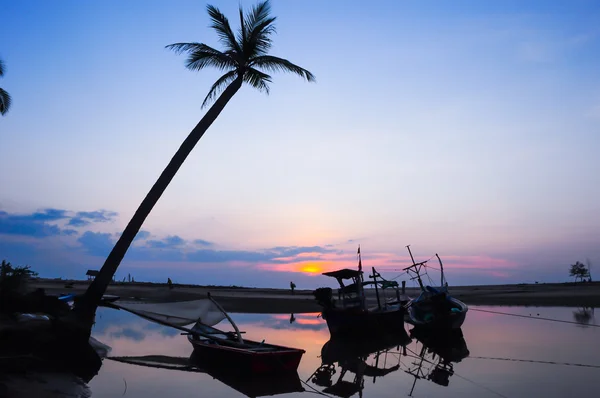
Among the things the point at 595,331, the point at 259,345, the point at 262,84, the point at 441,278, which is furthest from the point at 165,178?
the point at 595,331

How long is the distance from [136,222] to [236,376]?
6553 millimetres

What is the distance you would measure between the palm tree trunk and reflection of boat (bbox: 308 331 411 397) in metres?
8.18

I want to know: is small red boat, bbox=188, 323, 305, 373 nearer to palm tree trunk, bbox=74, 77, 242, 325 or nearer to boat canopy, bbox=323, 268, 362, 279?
palm tree trunk, bbox=74, 77, 242, 325

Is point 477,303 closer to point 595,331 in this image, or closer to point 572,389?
point 595,331

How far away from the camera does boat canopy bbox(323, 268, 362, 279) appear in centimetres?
2677

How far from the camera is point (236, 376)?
16.3m

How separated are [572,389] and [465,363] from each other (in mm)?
5290

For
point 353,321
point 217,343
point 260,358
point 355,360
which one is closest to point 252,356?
point 260,358

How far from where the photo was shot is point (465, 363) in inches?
758

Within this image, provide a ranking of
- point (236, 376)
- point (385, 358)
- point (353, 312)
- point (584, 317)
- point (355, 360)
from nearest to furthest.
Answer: point (236, 376)
point (355, 360)
point (385, 358)
point (353, 312)
point (584, 317)

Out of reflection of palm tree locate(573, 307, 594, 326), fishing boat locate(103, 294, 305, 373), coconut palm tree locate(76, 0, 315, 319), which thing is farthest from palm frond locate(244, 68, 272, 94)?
reflection of palm tree locate(573, 307, 594, 326)

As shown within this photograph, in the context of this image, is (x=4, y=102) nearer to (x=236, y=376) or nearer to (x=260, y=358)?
(x=236, y=376)

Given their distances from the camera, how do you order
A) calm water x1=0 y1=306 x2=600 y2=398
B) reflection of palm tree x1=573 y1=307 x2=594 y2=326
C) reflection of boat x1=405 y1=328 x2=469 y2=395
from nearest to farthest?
1. calm water x1=0 y1=306 x2=600 y2=398
2. reflection of boat x1=405 y1=328 x2=469 y2=395
3. reflection of palm tree x1=573 y1=307 x2=594 y2=326

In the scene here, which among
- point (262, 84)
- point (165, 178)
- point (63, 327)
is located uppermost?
point (262, 84)
